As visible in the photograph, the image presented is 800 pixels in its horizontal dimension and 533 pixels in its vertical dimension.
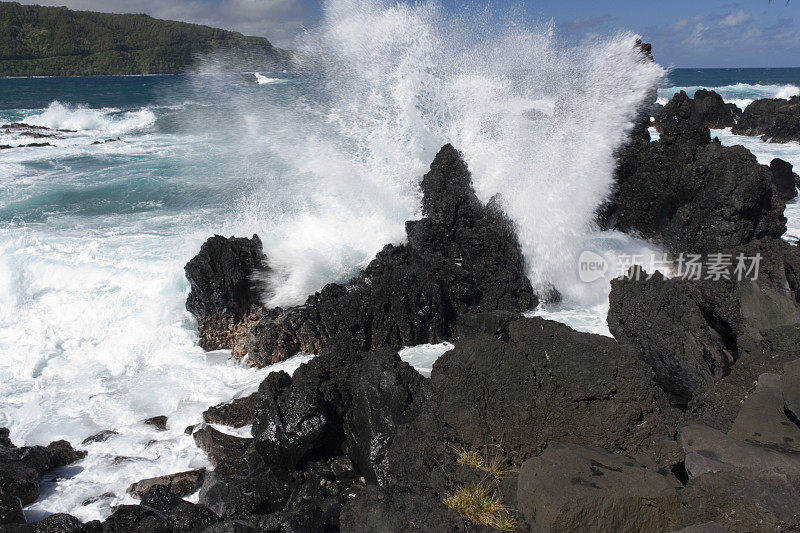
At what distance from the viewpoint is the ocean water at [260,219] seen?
25.7ft

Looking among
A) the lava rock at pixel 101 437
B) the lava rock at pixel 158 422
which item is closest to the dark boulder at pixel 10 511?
the lava rock at pixel 101 437

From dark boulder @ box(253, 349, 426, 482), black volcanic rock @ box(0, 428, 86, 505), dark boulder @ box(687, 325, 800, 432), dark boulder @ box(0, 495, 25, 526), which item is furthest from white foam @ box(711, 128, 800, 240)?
dark boulder @ box(0, 495, 25, 526)

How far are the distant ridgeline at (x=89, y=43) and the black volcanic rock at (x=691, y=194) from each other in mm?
93373

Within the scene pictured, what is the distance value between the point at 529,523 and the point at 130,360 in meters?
7.33

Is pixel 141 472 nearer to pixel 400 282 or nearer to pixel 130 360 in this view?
pixel 130 360

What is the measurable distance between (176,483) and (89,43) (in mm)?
124680

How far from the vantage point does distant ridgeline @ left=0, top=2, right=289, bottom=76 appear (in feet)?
322

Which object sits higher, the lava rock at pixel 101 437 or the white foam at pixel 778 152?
the white foam at pixel 778 152

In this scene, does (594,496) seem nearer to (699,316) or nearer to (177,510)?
(177,510)

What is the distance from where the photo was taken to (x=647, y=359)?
6449 mm

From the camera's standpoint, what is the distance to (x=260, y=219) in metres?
13.1

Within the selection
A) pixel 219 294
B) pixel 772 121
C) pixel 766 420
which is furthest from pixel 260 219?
pixel 772 121

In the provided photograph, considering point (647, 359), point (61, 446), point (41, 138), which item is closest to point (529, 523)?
point (647, 359)

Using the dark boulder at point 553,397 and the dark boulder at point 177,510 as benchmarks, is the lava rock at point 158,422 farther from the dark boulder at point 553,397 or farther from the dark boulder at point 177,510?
the dark boulder at point 553,397
